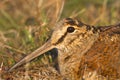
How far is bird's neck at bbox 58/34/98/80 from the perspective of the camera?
16.8 feet

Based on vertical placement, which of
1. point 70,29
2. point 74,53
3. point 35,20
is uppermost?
point 35,20

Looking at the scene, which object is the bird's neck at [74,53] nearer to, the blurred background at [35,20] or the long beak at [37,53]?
the long beak at [37,53]

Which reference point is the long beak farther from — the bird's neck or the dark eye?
the dark eye

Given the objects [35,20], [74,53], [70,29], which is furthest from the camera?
[35,20]

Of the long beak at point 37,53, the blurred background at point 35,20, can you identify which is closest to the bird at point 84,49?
the long beak at point 37,53

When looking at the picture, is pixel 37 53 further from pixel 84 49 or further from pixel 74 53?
pixel 84 49

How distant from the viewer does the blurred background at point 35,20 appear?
6.00 m

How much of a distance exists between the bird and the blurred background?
0.57m

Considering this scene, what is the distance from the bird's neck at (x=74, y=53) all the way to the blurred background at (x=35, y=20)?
53 cm

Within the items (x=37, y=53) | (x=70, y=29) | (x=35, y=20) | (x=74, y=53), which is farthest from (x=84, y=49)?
(x=35, y=20)

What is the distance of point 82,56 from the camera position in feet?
16.9

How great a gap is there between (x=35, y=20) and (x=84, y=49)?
274cm

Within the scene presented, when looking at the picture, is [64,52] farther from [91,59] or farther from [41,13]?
[41,13]

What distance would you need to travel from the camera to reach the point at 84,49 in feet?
16.9
